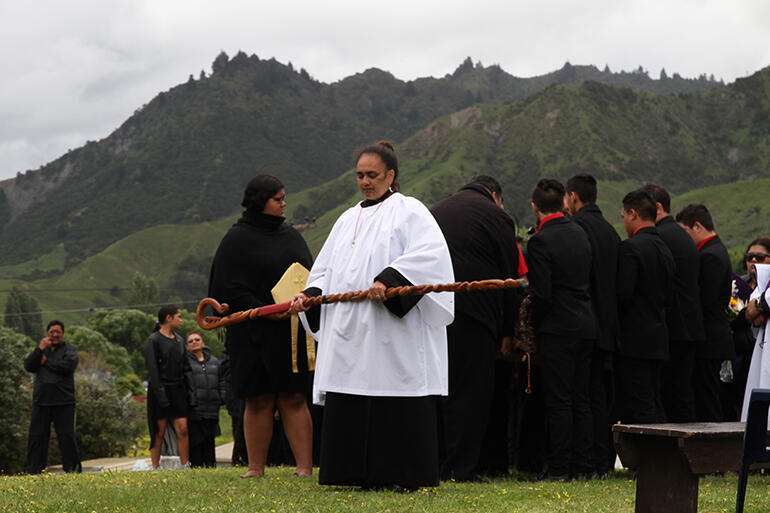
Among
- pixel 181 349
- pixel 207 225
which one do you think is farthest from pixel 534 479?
pixel 207 225

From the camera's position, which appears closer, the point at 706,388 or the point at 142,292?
the point at 706,388

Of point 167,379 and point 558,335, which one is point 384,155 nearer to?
point 558,335

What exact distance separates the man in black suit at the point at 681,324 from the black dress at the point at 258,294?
3.25m

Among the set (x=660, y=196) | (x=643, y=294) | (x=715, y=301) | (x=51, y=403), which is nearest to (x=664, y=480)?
(x=643, y=294)

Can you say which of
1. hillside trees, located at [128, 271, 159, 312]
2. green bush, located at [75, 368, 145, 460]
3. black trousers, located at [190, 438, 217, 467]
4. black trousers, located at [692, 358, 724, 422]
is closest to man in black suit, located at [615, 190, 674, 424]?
black trousers, located at [692, 358, 724, 422]

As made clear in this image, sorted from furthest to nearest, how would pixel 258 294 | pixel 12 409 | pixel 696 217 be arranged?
pixel 12 409, pixel 696 217, pixel 258 294

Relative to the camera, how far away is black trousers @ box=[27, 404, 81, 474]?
1350 cm

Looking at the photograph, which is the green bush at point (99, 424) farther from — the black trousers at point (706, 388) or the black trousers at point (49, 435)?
the black trousers at point (706, 388)

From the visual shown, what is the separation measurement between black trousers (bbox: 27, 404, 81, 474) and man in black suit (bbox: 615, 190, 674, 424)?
8.19 metres

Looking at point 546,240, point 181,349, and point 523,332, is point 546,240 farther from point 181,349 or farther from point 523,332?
point 181,349

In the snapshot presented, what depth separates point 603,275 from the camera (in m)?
8.26

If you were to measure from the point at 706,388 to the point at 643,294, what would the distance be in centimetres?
143

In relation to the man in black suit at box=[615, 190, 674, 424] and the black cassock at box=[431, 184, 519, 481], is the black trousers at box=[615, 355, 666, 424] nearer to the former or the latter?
the man in black suit at box=[615, 190, 674, 424]

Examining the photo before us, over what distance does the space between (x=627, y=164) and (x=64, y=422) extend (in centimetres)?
15135
